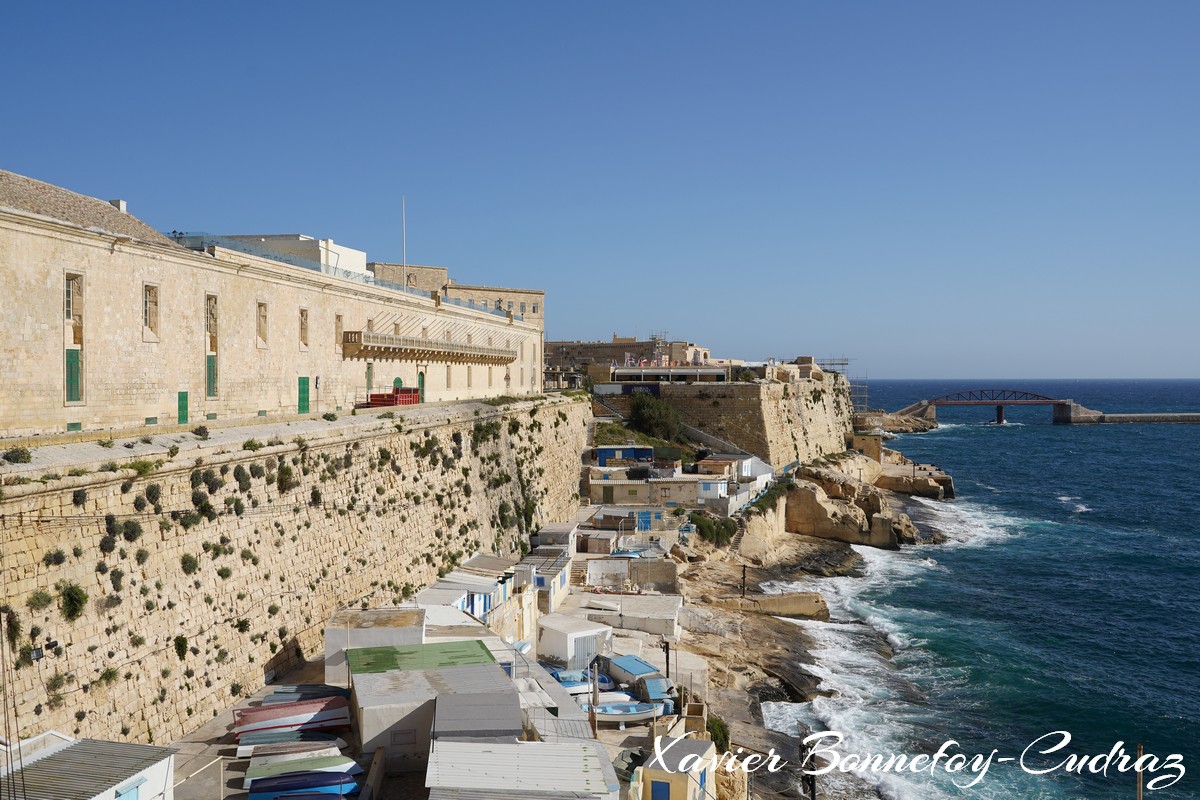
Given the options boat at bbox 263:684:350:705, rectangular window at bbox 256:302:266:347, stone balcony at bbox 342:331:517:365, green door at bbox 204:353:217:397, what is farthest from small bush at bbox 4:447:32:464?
stone balcony at bbox 342:331:517:365

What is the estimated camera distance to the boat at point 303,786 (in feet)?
29.9

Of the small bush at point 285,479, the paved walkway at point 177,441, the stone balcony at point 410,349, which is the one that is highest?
the stone balcony at point 410,349

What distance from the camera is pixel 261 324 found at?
1680 cm

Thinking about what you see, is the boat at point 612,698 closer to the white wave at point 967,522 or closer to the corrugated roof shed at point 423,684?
the corrugated roof shed at point 423,684

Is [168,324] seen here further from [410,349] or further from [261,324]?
[410,349]

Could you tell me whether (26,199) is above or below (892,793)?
above

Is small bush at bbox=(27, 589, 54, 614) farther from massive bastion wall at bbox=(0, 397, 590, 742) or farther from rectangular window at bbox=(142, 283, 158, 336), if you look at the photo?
rectangular window at bbox=(142, 283, 158, 336)

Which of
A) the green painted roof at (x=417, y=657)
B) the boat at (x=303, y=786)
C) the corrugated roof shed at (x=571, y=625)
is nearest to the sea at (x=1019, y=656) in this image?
the corrugated roof shed at (x=571, y=625)

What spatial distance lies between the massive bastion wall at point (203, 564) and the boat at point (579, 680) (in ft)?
11.8

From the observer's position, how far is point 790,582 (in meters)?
27.3

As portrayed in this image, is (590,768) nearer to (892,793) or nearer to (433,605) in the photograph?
(433,605)

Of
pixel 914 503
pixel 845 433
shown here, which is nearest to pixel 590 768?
pixel 914 503

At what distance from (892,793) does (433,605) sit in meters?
8.19

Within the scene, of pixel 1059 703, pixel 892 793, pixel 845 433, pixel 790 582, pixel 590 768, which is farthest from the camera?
pixel 845 433
